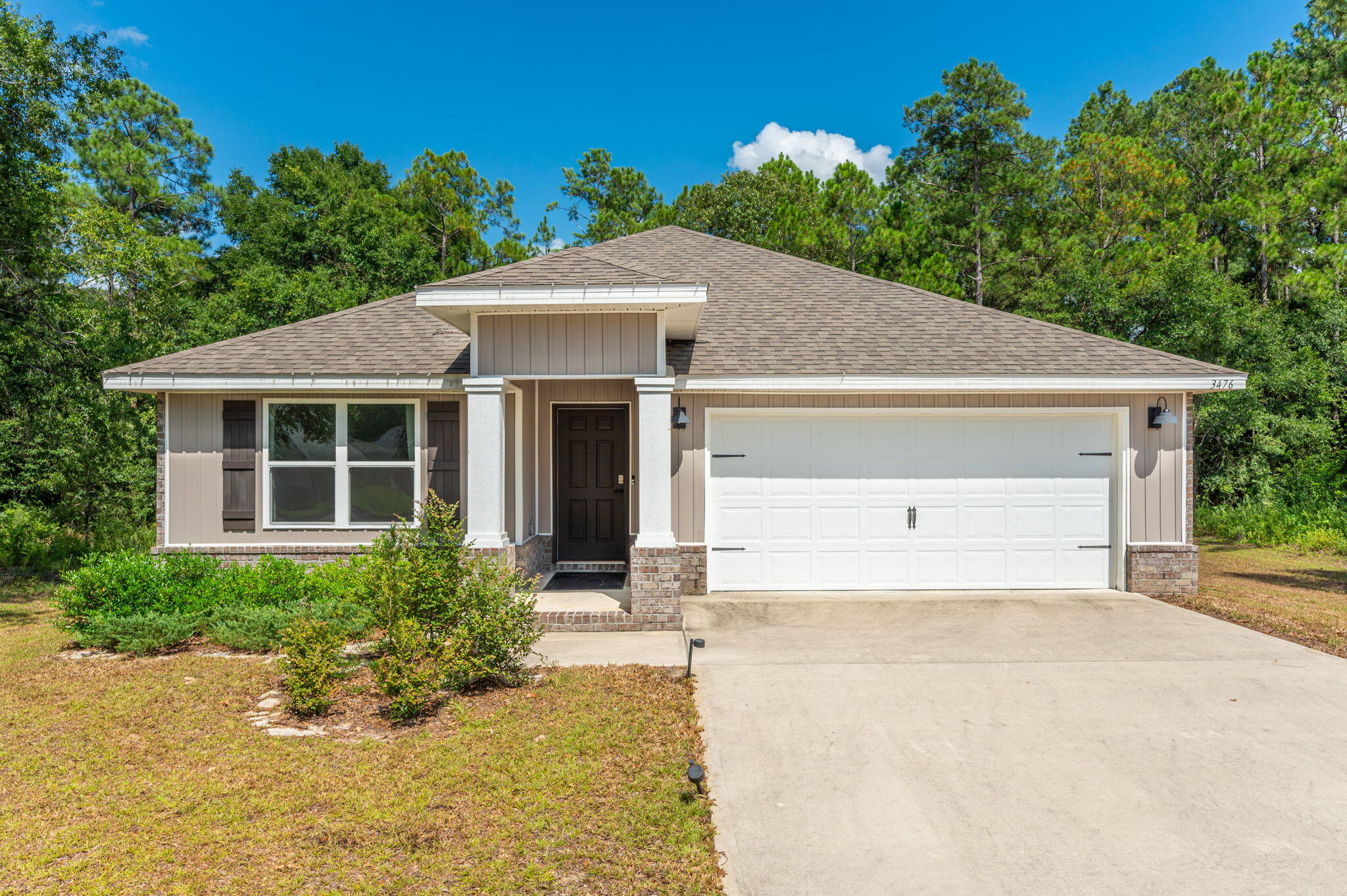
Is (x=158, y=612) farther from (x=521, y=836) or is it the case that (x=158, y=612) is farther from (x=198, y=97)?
(x=198, y=97)

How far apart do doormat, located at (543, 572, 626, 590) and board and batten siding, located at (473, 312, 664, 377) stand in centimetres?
276

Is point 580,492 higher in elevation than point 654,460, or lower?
lower

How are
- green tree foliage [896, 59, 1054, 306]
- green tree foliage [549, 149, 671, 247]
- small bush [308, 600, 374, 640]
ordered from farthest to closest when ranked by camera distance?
green tree foliage [549, 149, 671, 247] → green tree foliage [896, 59, 1054, 306] → small bush [308, 600, 374, 640]

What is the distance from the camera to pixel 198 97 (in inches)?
1008

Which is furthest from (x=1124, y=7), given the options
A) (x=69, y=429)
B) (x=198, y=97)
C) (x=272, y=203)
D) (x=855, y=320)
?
(x=198, y=97)

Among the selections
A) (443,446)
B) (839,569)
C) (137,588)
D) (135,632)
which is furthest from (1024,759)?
(137,588)

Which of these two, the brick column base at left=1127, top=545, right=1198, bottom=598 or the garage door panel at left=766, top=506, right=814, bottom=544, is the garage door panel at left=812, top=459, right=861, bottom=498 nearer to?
the garage door panel at left=766, top=506, right=814, bottom=544

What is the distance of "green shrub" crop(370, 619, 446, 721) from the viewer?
4.58 meters

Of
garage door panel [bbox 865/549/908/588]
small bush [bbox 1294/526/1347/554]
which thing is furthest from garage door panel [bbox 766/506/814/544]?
small bush [bbox 1294/526/1347/554]

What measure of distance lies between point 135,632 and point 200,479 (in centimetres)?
258

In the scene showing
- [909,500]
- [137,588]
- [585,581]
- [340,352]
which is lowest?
[585,581]

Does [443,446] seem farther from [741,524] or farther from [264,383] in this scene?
[741,524]

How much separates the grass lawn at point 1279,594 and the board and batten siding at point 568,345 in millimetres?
6497

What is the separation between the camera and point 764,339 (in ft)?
29.6
